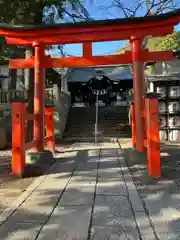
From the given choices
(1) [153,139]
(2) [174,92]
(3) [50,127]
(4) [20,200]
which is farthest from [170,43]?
(4) [20,200]

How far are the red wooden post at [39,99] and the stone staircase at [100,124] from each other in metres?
5.98

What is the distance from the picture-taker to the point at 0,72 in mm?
19875

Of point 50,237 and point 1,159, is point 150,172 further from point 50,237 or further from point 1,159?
point 1,159

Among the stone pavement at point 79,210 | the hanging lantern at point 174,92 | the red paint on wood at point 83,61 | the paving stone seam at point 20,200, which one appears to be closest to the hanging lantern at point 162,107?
the hanging lantern at point 174,92

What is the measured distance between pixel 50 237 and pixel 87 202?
1.13 meters

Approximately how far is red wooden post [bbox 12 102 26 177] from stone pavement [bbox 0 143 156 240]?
60cm

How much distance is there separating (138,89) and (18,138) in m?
3.09

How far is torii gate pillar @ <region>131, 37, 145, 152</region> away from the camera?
22.5 feet

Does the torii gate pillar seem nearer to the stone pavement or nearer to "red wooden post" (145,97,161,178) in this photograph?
the stone pavement

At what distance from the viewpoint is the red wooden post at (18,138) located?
228 inches

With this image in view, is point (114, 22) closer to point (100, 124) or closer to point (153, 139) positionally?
point (153, 139)

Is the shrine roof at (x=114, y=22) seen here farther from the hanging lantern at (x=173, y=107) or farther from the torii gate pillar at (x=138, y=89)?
the hanging lantern at (x=173, y=107)

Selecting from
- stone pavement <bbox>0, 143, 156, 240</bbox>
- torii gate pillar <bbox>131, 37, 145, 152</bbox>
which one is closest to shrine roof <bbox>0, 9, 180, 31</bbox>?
torii gate pillar <bbox>131, 37, 145, 152</bbox>

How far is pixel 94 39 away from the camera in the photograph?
275 inches
